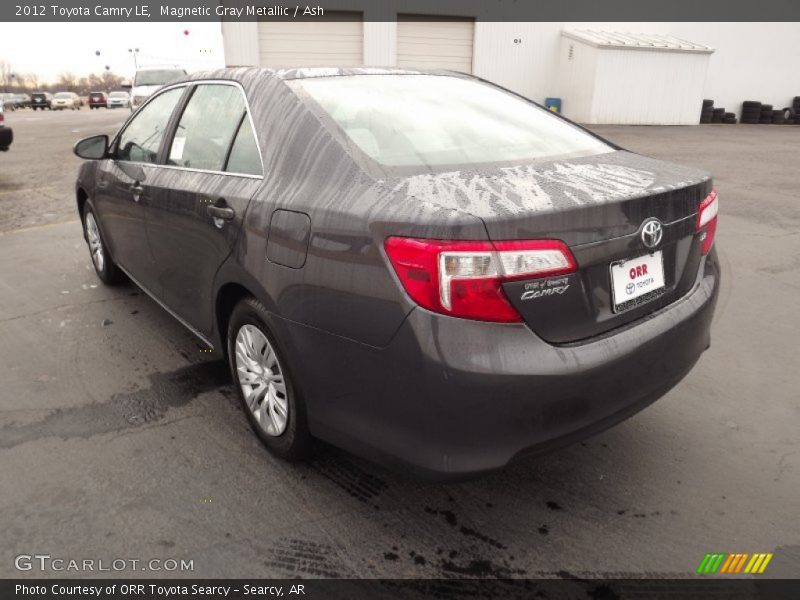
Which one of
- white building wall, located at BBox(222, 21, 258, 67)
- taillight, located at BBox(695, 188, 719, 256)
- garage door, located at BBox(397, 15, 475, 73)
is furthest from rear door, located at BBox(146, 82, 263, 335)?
garage door, located at BBox(397, 15, 475, 73)

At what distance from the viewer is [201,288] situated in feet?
9.78

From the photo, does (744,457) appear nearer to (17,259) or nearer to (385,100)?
(385,100)

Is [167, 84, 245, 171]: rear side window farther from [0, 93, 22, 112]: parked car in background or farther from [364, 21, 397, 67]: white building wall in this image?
[0, 93, 22, 112]: parked car in background

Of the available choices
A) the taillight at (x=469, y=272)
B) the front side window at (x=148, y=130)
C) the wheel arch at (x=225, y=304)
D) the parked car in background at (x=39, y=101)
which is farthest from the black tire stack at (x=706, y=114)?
the parked car in background at (x=39, y=101)

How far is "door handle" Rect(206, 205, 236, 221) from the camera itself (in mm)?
2584

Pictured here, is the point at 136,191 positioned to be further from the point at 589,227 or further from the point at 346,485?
the point at 589,227

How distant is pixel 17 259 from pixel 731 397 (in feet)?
19.2

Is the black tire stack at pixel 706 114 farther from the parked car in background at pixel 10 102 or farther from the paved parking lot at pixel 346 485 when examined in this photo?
the parked car in background at pixel 10 102

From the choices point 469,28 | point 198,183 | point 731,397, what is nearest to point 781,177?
point 731,397

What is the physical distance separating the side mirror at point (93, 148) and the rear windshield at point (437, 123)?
2089 millimetres

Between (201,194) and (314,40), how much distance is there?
63.8 ft

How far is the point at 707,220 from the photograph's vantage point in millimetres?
2453

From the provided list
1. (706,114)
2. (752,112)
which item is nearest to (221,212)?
(706,114)

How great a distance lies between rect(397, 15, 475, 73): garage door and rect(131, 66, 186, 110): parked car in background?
732 cm
